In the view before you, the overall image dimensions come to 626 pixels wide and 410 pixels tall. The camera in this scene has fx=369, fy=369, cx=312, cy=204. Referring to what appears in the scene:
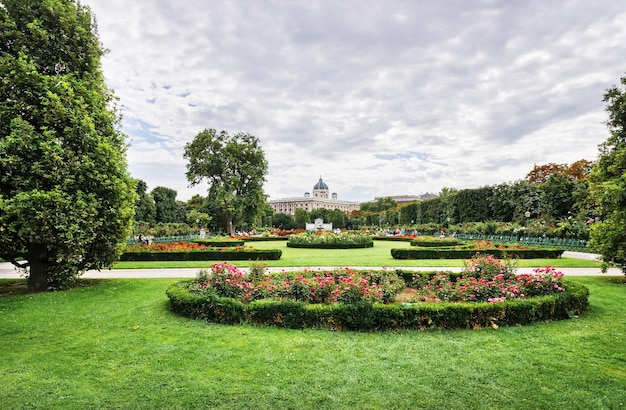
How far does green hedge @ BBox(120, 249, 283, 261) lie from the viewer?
15.2 meters

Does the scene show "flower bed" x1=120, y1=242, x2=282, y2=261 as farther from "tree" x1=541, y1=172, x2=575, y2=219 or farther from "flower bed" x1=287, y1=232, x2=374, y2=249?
"tree" x1=541, y1=172, x2=575, y2=219

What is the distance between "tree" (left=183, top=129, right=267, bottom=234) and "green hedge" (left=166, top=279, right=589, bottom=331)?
30925 millimetres

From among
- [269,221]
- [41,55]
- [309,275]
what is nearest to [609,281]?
[309,275]

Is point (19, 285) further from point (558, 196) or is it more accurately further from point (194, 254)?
point (558, 196)

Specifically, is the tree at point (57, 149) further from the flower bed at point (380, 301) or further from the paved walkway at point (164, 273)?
the flower bed at point (380, 301)

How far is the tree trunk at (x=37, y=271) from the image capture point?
27.7 feet

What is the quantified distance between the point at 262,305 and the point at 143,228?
2596 cm

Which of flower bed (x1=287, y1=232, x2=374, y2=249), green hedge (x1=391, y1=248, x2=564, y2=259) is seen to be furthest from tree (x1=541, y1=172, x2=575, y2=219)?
flower bed (x1=287, y1=232, x2=374, y2=249)

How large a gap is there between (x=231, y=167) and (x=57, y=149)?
30.7 meters

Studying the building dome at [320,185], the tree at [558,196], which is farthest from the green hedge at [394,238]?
the building dome at [320,185]

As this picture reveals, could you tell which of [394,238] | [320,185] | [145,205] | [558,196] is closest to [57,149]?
[394,238]

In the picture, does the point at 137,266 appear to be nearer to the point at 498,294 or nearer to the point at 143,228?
the point at 498,294

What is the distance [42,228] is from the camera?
24.1 feet

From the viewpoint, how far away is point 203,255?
15.5 metres
